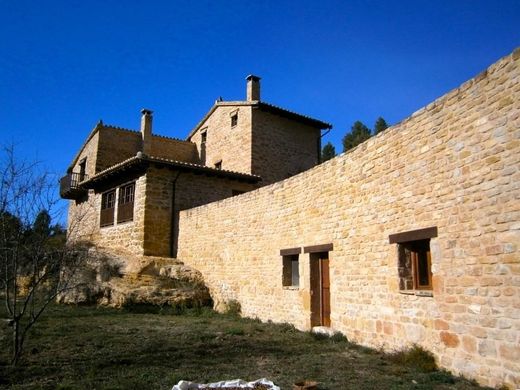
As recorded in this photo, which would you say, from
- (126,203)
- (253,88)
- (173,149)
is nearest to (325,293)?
(126,203)

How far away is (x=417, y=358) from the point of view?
6.41 meters

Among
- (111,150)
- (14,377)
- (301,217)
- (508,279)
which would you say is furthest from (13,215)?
(111,150)

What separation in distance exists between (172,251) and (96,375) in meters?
10.1

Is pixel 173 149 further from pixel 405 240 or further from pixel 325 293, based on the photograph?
pixel 405 240

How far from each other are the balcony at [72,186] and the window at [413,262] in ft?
59.7

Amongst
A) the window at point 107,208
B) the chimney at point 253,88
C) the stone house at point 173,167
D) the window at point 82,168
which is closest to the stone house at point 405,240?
the stone house at point 173,167

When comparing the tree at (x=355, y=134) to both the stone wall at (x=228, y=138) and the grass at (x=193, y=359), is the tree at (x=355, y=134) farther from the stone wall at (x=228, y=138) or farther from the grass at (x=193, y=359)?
the grass at (x=193, y=359)

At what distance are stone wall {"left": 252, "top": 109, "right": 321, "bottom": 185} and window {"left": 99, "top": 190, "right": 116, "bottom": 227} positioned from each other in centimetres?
629

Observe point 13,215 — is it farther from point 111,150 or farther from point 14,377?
point 111,150

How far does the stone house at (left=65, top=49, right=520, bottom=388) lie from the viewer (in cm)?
538

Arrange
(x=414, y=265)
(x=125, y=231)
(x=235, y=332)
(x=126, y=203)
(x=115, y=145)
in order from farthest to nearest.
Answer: (x=115, y=145) → (x=126, y=203) → (x=125, y=231) → (x=235, y=332) → (x=414, y=265)

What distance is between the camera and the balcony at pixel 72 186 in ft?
71.3

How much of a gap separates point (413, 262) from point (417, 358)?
1586 millimetres

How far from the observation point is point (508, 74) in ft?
17.7
